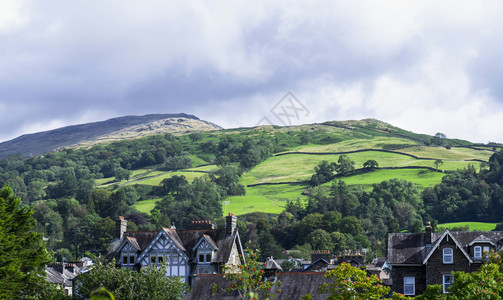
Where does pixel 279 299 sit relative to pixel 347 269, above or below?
below

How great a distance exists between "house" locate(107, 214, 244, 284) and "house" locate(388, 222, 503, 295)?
1932cm

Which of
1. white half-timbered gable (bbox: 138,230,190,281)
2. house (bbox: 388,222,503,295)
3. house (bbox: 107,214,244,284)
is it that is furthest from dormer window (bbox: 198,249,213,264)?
house (bbox: 388,222,503,295)

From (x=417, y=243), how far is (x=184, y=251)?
25726 millimetres

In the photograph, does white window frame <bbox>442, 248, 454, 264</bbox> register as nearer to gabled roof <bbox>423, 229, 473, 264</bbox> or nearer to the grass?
gabled roof <bbox>423, 229, 473, 264</bbox>

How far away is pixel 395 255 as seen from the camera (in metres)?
63.4

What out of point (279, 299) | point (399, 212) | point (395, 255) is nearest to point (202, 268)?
point (279, 299)

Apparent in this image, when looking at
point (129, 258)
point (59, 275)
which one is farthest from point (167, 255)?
point (59, 275)

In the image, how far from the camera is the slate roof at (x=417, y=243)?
6262cm

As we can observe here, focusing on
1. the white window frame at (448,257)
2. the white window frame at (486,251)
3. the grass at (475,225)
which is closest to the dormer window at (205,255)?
the white window frame at (448,257)

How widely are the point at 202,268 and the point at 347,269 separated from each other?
27.8 m

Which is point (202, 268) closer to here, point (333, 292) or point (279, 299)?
point (279, 299)

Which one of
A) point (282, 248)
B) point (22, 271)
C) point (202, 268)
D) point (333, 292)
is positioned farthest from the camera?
point (282, 248)

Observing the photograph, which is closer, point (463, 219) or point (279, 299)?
point (279, 299)

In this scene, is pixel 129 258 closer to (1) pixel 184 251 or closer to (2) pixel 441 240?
(1) pixel 184 251
